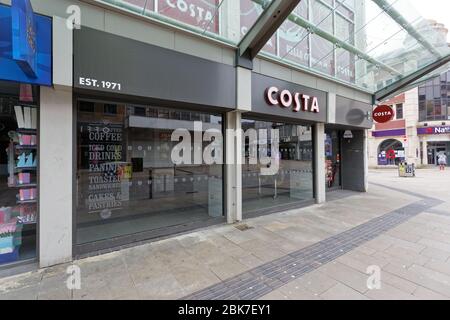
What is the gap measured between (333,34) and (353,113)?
8.92ft

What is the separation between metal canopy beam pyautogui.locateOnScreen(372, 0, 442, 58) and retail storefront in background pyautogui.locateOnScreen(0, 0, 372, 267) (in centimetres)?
170

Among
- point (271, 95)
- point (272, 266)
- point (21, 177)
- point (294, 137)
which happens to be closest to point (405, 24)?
point (294, 137)

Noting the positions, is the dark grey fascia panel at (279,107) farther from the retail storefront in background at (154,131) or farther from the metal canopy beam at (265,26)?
the metal canopy beam at (265,26)

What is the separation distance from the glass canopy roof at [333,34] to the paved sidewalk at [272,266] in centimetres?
399

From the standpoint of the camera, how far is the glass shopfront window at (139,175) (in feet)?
14.4

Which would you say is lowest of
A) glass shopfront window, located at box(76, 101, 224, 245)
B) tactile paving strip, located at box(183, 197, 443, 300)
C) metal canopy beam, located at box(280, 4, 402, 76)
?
tactile paving strip, located at box(183, 197, 443, 300)

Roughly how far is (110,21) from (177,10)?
145 cm

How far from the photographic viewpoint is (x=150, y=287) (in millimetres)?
2771

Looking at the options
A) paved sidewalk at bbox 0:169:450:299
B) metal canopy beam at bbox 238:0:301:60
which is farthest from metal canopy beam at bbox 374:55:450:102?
metal canopy beam at bbox 238:0:301:60

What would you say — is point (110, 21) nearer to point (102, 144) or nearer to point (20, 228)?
point (102, 144)

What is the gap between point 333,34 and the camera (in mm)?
7539

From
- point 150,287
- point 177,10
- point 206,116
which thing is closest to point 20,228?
point 150,287

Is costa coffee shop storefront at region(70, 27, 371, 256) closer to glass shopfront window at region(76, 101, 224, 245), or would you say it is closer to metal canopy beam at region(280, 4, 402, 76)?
glass shopfront window at region(76, 101, 224, 245)

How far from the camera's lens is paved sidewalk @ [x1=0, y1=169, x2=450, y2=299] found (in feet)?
8.85
